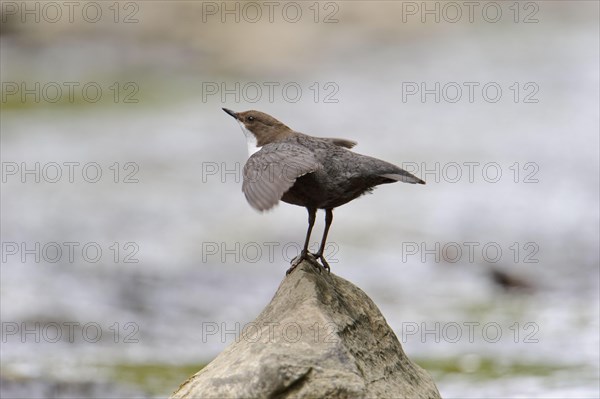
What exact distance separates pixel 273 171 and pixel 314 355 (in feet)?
3.63

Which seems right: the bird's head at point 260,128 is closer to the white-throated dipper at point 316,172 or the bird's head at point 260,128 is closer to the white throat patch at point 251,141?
the white throat patch at point 251,141

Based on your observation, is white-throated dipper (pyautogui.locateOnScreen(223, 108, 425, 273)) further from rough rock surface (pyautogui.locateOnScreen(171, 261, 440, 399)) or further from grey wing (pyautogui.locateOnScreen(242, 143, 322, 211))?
rough rock surface (pyautogui.locateOnScreen(171, 261, 440, 399))

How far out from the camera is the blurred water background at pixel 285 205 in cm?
1085

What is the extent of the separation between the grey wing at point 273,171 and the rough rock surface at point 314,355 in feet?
2.05

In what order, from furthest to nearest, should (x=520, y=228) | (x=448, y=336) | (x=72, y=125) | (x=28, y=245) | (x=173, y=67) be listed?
(x=173, y=67) < (x=72, y=125) < (x=520, y=228) < (x=28, y=245) < (x=448, y=336)

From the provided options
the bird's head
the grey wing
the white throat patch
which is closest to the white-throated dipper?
the grey wing

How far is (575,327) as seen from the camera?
1115 centimetres

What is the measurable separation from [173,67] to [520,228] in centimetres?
1009

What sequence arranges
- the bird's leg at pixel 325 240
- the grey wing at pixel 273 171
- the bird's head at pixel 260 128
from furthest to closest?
1. the bird's head at pixel 260 128
2. the bird's leg at pixel 325 240
3. the grey wing at pixel 273 171

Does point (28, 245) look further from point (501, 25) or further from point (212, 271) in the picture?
point (501, 25)

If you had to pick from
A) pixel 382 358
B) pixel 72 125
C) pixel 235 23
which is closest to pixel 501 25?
pixel 235 23

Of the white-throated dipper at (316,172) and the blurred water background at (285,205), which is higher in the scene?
the blurred water background at (285,205)

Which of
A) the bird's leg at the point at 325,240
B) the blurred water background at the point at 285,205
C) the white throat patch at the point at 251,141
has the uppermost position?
the blurred water background at the point at 285,205

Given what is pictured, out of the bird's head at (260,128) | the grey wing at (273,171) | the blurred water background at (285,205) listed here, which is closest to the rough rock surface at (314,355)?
the grey wing at (273,171)
